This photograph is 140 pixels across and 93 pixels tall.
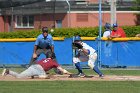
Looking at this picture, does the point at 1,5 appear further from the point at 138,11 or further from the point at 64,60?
the point at 138,11

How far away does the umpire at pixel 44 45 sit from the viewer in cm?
1781

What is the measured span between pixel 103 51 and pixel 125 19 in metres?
25.5

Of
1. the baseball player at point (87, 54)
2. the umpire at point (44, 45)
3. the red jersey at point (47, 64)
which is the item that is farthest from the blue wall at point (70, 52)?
the red jersey at point (47, 64)

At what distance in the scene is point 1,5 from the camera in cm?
3347

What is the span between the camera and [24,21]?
50.7 m

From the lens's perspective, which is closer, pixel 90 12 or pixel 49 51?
pixel 49 51

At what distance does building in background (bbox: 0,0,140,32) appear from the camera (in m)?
46.9

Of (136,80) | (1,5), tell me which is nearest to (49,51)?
(136,80)

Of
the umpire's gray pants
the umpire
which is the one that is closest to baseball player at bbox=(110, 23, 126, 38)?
the umpire

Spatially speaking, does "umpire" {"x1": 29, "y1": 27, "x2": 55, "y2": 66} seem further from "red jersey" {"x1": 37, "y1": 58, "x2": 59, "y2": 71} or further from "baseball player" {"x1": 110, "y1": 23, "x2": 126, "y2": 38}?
"baseball player" {"x1": 110, "y1": 23, "x2": 126, "y2": 38}
